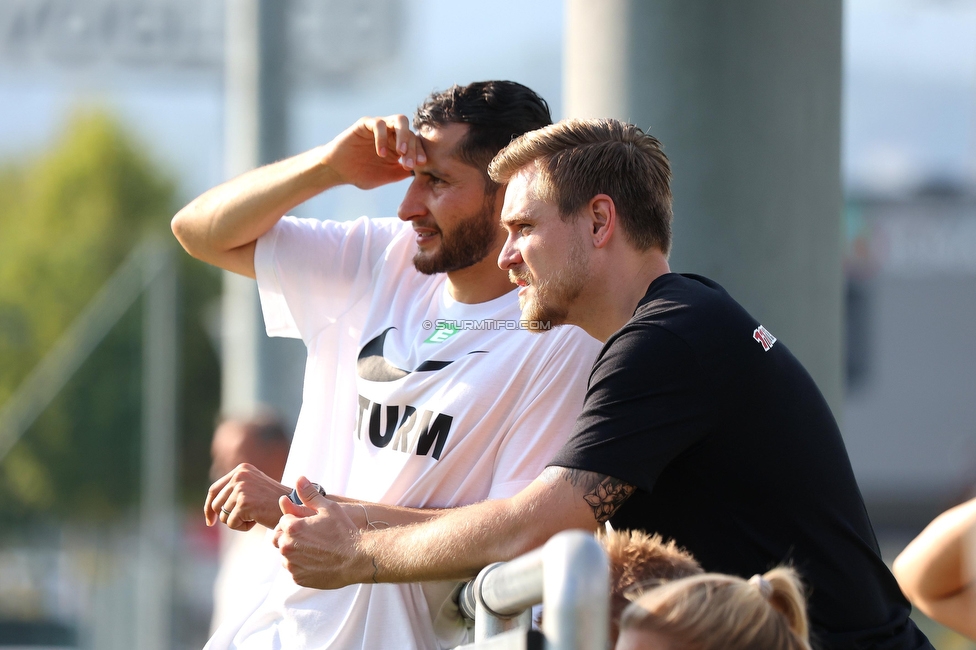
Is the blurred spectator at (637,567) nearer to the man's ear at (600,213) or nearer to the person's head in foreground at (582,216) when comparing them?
the person's head in foreground at (582,216)

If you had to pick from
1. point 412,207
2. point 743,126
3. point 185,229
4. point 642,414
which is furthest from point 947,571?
point 185,229

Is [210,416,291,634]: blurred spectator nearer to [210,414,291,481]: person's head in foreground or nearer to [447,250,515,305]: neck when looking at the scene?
[210,414,291,481]: person's head in foreground

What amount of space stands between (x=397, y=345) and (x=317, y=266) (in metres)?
0.45

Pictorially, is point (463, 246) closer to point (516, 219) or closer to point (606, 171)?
point (516, 219)

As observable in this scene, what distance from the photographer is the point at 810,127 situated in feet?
10.8

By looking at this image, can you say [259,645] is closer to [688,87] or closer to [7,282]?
[688,87]

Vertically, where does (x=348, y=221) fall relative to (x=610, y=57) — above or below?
below

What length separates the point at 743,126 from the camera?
3234 mm

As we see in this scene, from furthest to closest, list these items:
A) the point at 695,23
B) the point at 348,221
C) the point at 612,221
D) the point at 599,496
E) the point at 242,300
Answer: the point at 242,300 → the point at 348,221 → the point at 695,23 → the point at 612,221 → the point at 599,496

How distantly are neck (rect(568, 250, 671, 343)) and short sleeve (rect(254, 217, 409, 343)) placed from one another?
33.8 inches

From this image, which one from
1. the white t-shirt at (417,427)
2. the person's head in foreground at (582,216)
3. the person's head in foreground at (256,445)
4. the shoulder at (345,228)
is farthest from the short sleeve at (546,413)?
the person's head in foreground at (256,445)

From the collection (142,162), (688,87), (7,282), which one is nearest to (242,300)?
(688,87)

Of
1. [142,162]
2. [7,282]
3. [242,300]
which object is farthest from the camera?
[142,162]

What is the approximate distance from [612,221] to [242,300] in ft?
16.3
